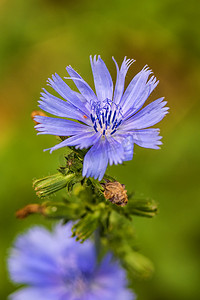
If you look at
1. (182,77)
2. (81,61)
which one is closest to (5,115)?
(81,61)

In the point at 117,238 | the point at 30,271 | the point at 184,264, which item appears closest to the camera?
the point at 117,238

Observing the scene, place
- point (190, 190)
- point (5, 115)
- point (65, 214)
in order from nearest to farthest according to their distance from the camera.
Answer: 1. point (65, 214)
2. point (190, 190)
3. point (5, 115)

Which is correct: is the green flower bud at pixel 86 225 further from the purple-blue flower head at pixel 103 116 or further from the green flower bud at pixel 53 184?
the purple-blue flower head at pixel 103 116

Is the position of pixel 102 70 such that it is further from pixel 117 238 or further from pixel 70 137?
pixel 117 238

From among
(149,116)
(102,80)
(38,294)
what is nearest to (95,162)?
(149,116)

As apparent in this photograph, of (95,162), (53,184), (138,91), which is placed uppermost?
(138,91)

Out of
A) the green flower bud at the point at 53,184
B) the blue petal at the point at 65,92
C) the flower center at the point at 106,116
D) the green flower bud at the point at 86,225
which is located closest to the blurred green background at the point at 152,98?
the green flower bud at the point at 86,225

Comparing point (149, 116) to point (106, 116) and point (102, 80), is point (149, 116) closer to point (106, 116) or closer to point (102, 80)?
point (106, 116)
